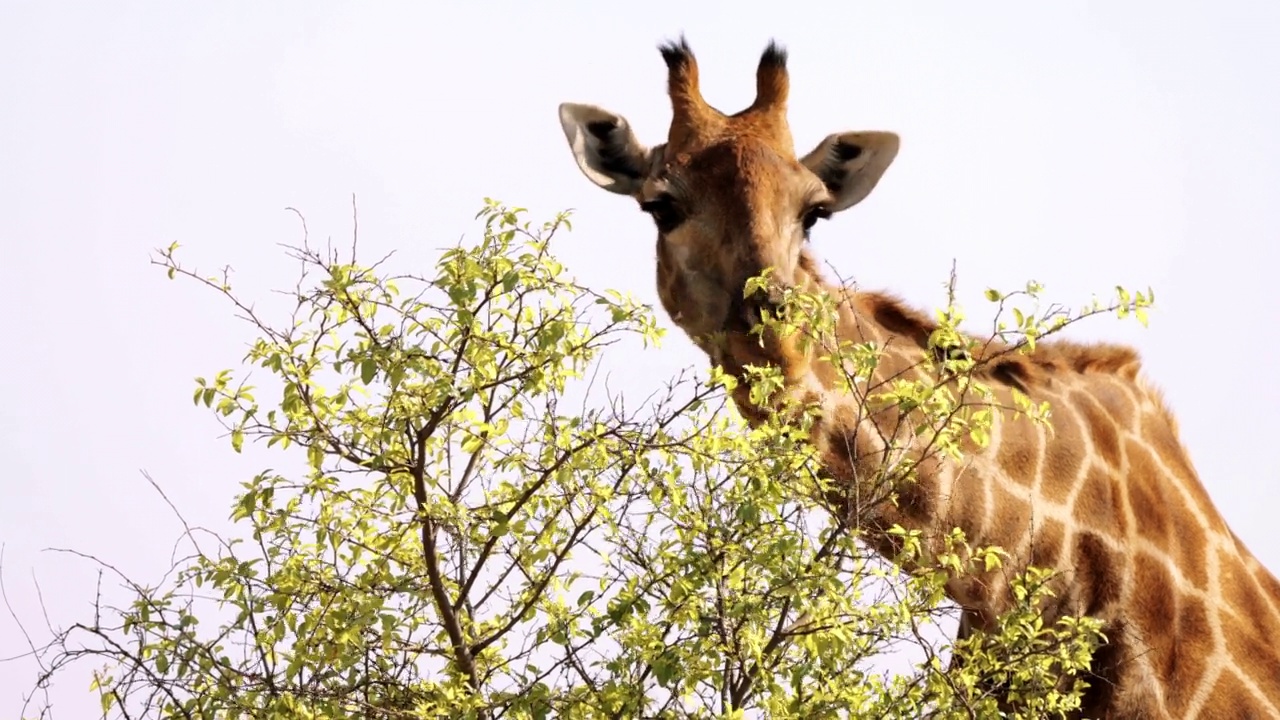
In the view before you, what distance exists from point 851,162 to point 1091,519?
7.14 ft

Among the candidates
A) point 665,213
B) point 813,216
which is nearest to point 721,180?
point 665,213

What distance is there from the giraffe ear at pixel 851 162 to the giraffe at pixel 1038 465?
0.32m

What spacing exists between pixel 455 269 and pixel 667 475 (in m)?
0.96

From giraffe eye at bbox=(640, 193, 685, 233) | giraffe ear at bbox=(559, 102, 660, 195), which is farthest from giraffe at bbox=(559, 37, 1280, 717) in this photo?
giraffe ear at bbox=(559, 102, 660, 195)

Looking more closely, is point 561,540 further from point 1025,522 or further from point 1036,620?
point 1025,522

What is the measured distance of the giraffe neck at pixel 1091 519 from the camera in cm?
656

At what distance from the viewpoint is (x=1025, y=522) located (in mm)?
6840

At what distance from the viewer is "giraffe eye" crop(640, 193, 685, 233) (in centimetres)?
711

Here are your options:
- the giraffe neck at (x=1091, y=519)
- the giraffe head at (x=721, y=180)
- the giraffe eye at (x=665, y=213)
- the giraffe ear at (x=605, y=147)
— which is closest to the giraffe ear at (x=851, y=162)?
the giraffe head at (x=721, y=180)

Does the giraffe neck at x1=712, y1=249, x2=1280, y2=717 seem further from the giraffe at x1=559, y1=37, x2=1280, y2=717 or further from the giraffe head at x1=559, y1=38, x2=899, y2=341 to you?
the giraffe head at x1=559, y1=38, x2=899, y2=341

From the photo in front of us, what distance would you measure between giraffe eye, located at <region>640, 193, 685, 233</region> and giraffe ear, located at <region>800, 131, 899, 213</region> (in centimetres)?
104

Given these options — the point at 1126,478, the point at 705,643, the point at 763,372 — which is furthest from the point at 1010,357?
the point at 705,643

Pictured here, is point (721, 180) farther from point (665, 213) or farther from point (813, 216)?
point (813, 216)

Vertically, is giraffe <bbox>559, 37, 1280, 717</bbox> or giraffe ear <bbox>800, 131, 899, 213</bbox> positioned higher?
giraffe ear <bbox>800, 131, 899, 213</bbox>
